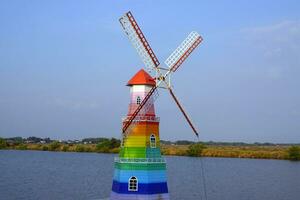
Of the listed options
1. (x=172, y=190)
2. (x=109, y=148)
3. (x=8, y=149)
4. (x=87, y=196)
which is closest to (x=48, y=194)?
(x=87, y=196)

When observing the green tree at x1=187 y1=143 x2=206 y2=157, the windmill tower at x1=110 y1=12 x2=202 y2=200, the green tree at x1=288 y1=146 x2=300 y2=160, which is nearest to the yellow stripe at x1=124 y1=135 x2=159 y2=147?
the windmill tower at x1=110 y1=12 x2=202 y2=200

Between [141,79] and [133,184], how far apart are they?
4886 millimetres

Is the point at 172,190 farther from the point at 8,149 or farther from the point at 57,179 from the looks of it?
the point at 8,149

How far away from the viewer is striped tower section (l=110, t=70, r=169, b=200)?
20.8m

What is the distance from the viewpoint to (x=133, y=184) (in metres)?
20.8

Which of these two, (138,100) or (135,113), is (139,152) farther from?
(138,100)

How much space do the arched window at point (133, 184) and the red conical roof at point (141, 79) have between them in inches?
174

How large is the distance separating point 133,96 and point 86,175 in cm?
2741

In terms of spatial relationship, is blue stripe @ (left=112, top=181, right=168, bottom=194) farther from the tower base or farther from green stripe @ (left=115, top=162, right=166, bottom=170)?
green stripe @ (left=115, top=162, right=166, bottom=170)

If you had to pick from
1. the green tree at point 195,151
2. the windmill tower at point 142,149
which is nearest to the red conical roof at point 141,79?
the windmill tower at point 142,149

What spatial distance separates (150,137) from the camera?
21562mm

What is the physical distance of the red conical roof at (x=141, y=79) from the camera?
21.9 metres

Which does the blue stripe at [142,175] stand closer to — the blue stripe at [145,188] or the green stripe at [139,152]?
the blue stripe at [145,188]

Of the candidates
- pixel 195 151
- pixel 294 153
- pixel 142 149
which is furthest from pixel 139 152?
pixel 195 151
